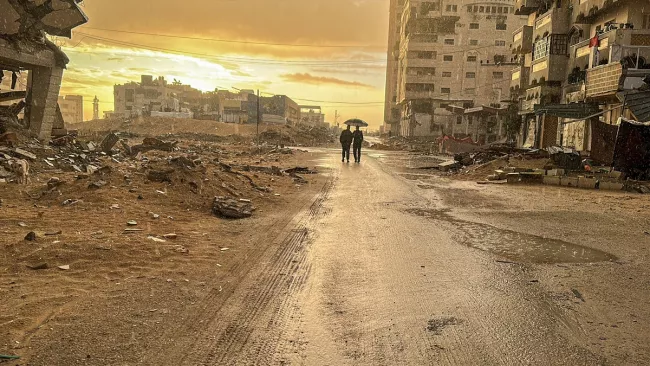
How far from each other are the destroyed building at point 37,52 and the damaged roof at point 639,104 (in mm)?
20867

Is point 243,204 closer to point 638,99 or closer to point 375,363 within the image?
point 375,363

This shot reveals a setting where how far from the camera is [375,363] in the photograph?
2.82 m

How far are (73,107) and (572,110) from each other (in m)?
144

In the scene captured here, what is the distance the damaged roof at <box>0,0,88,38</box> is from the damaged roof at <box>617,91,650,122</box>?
21175mm

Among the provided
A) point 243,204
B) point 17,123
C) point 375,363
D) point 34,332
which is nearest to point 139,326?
point 34,332

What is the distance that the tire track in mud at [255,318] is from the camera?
115 inches

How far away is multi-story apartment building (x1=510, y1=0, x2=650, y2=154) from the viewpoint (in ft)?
62.3

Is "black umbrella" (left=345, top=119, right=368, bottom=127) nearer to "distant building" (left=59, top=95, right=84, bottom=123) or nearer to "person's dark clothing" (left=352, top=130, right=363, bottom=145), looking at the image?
"person's dark clothing" (left=352, top=130, right=363, bottom=145)

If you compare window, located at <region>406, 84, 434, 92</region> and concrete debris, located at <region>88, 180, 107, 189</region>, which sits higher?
window, located at <region>406, 84, 434, 92</region>

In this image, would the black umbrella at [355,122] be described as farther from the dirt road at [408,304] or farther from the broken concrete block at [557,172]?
the dirt road at [408,304]

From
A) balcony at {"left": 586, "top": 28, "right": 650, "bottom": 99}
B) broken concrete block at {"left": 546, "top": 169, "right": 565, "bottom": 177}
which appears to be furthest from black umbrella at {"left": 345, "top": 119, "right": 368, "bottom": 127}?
broken concrete block at {"left": 546, "top": 169, "right": 565, "bottom": 177}

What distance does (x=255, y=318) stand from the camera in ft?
11.5

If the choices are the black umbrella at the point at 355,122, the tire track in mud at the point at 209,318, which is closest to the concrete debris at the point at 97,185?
the tire track in mud at the point at 209,318

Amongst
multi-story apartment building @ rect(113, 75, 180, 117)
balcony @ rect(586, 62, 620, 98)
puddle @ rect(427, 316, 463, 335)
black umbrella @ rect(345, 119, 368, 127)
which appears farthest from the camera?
multi-story apartment building @ rect(113, 75, 180, 117)
